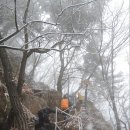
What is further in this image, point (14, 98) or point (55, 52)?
point (55, 52)

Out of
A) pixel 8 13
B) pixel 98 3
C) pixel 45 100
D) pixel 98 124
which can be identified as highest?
pixel 98 3

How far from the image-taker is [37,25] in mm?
17453

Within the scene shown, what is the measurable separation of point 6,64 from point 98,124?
1055 centimetres

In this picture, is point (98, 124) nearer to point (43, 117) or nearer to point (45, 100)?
point (45, 100)

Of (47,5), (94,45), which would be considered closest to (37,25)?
(47,5)

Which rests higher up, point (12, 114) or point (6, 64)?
point (6, 64)

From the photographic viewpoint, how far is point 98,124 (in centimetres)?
1728

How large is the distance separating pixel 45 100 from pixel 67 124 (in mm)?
4007

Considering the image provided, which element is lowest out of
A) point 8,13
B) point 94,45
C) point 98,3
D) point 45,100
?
point 45,100

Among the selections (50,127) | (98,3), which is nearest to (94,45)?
(98,3)

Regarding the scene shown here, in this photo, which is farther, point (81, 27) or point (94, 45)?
point (94, 45)

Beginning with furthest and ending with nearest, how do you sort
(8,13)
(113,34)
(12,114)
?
(113,34) < (8,13) < (12,114)

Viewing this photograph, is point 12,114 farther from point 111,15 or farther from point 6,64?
point 111,15

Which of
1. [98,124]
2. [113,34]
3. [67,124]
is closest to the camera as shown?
[67,124]
